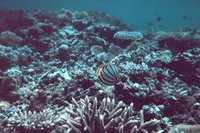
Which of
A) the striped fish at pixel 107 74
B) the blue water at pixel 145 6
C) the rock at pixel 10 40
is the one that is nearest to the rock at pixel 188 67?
the striped fish at pixel 107 74

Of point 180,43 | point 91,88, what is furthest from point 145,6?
point 91,88

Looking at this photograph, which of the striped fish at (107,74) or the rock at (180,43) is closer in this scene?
the striped fish at (107,74)

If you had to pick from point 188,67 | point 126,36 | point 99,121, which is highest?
point 126,36

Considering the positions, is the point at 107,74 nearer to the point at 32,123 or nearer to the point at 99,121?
the point at 99,121

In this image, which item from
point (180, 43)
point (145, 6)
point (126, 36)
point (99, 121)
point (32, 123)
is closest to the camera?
point (99, 121)

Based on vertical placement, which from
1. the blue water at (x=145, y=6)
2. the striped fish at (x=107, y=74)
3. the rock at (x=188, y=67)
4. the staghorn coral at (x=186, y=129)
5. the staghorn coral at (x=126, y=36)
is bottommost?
the staghorn coral at (x=186, y=129)

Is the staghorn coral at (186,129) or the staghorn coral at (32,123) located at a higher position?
the staghorn coral at (32,123)

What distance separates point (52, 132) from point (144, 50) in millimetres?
6227

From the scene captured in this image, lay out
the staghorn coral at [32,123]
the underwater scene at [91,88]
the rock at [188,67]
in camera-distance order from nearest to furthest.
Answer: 1. the underwater scene at [91,88]
2. the staghorn coral at [32,123]
3. the rock at [188,67]

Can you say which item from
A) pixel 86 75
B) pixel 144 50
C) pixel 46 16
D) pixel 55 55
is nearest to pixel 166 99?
pixel 86 75

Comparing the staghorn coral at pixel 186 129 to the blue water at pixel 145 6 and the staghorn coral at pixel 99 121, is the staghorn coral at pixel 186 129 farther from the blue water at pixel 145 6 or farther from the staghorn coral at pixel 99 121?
the blue water at pixel 145 6

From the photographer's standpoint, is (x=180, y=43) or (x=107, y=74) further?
(x=180, y=43)

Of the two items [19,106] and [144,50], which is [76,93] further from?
[144,50]

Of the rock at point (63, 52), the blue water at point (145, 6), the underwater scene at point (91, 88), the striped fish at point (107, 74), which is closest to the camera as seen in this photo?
the striped fish at point (107, 74)
